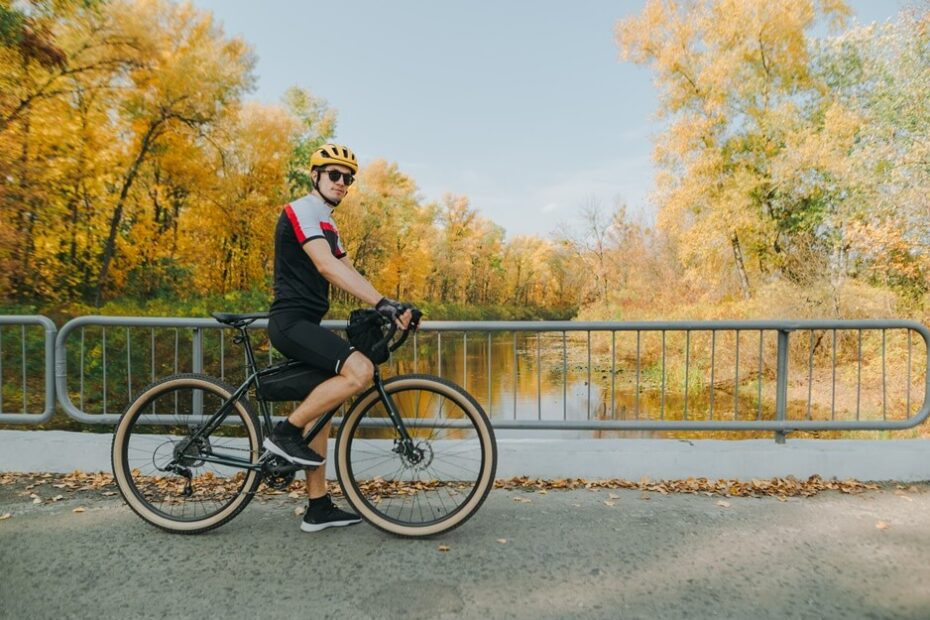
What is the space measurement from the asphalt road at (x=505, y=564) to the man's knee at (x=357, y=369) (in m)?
A: 0.82

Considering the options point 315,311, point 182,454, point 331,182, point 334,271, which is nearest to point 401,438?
point 315,311

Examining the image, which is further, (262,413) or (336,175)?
(262,413)

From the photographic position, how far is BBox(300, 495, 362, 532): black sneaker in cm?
332

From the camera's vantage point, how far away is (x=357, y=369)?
317cm

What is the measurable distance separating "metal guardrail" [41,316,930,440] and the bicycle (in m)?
0.77

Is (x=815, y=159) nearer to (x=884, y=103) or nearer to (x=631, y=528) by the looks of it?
(x=884, y=103)

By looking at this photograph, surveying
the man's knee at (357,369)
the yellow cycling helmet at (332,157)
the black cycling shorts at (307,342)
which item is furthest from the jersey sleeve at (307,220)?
the man's knee at (357,369)

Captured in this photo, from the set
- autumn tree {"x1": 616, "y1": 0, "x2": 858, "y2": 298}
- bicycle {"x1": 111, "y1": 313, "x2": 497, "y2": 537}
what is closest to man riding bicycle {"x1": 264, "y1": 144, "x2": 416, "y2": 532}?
bicycle {"x1": 111, "y1": 313, "x2": 497, "y2": 537}

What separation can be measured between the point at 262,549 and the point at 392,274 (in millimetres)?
39601

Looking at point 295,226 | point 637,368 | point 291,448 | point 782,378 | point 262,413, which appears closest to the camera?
point 295,226

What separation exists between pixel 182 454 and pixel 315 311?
1.08 m

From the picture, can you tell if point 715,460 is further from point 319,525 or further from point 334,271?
point 334,271

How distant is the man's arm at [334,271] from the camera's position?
9.93 feet

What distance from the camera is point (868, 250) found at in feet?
52.7
